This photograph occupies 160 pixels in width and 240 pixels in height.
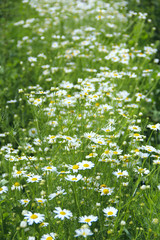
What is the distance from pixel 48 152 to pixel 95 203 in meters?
0.84

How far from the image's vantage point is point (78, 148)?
226 centimetres

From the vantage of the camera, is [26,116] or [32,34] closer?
[26,116]

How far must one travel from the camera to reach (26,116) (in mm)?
3449

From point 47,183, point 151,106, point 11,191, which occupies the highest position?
point 47,183

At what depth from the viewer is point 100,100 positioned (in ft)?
Answer: 9.87

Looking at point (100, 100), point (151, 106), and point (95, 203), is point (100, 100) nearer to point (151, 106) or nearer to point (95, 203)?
point (151, 106)

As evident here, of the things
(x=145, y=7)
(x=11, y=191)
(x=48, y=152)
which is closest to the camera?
(x=11, y=191)

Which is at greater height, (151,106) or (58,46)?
(58,46)

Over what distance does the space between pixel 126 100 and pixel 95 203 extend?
4.80ft

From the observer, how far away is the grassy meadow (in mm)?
1754

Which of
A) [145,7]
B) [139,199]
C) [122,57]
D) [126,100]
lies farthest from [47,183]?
[145,7]

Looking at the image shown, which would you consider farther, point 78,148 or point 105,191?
point 78,148

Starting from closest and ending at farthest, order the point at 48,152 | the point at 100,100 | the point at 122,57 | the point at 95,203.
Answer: the point at 95,203
the point at 48,152
the point at 100,100
the point at 122,57

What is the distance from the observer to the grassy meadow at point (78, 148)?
175cm
